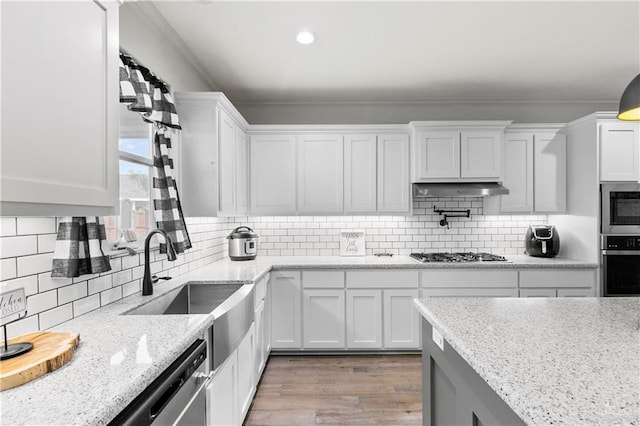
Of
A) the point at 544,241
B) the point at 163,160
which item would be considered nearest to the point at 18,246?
the point at 163,160

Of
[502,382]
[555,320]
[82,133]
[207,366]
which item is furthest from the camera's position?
[207,366]

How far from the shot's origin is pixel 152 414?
37.9 inches

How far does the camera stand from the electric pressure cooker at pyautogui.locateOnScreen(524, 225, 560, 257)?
136 inches

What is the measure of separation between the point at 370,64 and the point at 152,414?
2.86m

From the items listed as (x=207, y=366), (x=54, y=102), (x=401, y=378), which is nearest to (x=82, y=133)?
(x=54, y=102)

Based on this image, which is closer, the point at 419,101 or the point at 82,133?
the point at 82,133

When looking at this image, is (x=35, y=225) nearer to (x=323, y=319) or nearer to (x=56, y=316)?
(x=56, y=316)

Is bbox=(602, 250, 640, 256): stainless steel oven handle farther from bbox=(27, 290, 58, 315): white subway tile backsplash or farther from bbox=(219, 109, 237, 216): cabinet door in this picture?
bbox=(27, 290, 58, 315): white subway tile backsplash

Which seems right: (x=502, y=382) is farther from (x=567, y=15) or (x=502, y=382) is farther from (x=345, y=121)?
(x=345, y=121)

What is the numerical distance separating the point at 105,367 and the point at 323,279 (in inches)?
92.7

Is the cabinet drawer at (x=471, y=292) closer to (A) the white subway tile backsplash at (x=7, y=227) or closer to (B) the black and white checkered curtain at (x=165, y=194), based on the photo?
(B) the black and white checkered curtain at (x=165, y=194)

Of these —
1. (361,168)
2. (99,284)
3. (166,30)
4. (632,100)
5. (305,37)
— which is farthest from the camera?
(361,168)

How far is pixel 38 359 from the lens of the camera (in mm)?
931

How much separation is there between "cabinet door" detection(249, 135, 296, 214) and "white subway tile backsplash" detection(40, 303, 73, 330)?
7.19 feet
